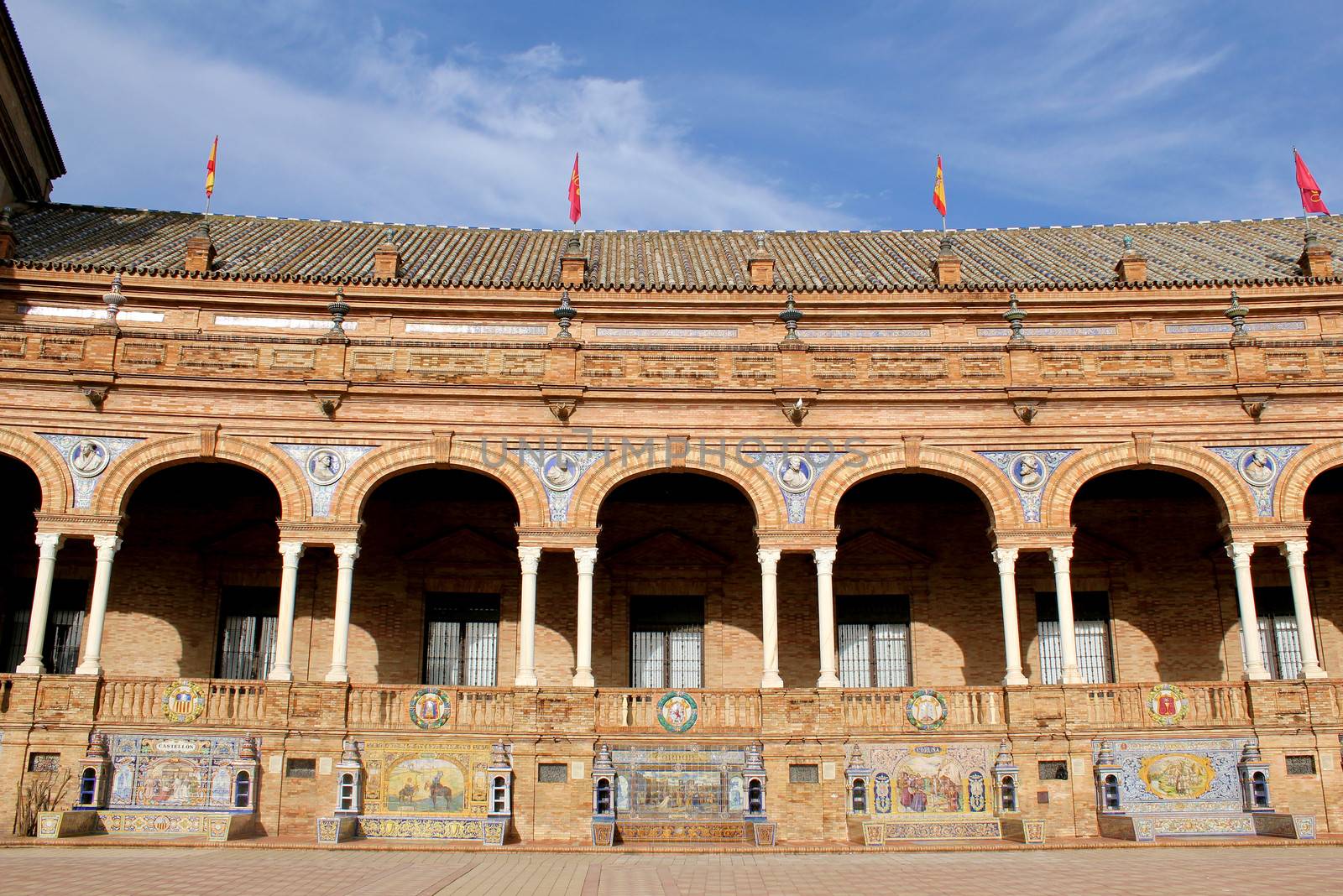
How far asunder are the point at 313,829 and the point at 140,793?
7.70 ft

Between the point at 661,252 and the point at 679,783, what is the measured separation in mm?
14276

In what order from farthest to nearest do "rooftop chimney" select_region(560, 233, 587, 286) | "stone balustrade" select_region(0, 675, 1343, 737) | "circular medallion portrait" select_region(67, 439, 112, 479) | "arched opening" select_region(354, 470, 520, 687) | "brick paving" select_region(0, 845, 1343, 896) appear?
"rooftop chimney" select_region(560, 233, 587, 286)
"arched opening" select_region(354, 470, 520, 687)
"circular medallion portrait" select_region(67, 439, 112, 479)
"stone balustrade" select_region(0, 675, 1343, 737)
"brick paving" select_region(0, 845, 1343, 896)

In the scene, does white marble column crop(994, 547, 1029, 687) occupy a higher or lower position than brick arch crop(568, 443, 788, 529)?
lower

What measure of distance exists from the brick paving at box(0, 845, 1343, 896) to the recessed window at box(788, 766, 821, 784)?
1454 millimetres

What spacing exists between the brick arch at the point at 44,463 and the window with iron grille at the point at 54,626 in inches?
153

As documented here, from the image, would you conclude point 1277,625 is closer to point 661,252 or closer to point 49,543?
point 661,252

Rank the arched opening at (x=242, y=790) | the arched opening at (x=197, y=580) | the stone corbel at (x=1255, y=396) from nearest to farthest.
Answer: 1. the arched opening at (x=242, y=790)
2. the stone corbel at (x=1255, y=396)
3. the arched opening at (x=197, y=580)

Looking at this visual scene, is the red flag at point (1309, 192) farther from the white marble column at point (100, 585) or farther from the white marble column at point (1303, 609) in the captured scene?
the white marble column at point (100, 585)

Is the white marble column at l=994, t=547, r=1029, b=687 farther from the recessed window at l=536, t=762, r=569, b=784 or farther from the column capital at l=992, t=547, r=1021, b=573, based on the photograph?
the recessed window at l=536, t=762, r=569, b=784

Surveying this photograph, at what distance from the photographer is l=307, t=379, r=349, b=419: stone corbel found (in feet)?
55.9

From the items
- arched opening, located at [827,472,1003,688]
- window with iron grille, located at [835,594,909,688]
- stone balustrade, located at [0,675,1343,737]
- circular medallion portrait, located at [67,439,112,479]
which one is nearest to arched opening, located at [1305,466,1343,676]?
stone balustrade, located at [0,675,1343,737]

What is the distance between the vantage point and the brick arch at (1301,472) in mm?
A: 16859

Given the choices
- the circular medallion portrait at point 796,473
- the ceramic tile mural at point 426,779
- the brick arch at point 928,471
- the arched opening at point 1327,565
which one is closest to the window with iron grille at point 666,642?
the circular medallion portrait at point 796,473

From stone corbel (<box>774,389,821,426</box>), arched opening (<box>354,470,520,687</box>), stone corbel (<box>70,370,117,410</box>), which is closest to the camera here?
stone corbel (<box>70,370,117,410</box>)
